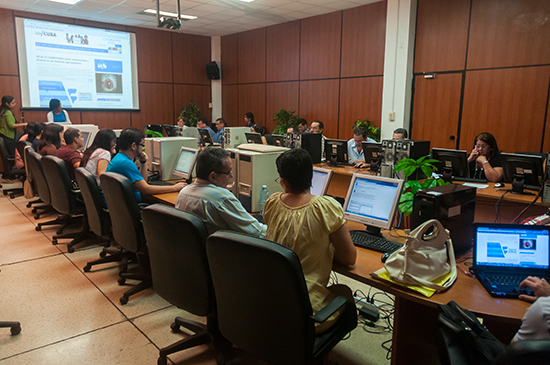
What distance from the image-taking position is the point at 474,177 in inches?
168

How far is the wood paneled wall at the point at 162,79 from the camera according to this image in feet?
27.9

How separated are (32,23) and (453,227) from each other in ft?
28.1

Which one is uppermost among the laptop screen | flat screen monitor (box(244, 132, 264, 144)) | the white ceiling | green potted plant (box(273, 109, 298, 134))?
the white ceiling

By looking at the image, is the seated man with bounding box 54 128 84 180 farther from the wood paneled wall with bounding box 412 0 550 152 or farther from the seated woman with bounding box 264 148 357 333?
the wood paneled wall with bounding box 412 0 550 152

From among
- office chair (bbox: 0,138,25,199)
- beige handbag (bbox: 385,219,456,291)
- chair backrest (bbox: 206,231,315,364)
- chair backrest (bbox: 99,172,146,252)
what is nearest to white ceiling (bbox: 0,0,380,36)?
office chair (bbox: 0,138,25,199)

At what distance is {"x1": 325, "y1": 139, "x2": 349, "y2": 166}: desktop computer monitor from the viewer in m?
4.98

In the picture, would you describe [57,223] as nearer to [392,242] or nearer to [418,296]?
[392,242]

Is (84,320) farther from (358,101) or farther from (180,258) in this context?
(358,101)

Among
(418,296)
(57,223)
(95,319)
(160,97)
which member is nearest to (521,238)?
(418,296)

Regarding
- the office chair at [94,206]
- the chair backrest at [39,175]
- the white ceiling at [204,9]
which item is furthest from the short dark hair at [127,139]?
the white ceiling at [204,9]

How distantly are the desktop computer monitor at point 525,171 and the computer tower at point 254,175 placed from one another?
7.47 feet

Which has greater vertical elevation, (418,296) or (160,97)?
(160,97)

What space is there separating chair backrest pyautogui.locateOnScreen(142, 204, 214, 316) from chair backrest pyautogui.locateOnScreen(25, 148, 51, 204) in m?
2.66

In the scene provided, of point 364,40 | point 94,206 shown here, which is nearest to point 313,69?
point 364,40
